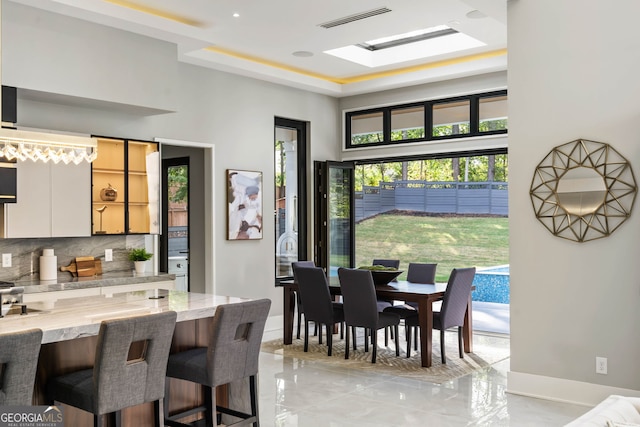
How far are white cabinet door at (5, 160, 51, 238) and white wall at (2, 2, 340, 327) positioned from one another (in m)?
0.53

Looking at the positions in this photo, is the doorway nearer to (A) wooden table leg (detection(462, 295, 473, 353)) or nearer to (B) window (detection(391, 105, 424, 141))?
(B) window (detection(391, 105, 424, 141))

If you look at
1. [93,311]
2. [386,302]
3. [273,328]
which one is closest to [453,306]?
[386,302]

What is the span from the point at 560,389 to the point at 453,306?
1.46 metres

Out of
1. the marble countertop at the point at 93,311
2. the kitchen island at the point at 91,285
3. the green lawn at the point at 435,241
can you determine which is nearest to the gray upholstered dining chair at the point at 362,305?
the kitchen island at the point at 91,285

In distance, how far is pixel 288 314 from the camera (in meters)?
7.10

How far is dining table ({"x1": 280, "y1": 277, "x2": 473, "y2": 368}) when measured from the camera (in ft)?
19.5

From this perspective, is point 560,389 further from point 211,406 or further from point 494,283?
point 494,283

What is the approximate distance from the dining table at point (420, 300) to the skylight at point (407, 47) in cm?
283

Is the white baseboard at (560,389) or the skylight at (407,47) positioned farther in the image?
the skylight at (407,47)

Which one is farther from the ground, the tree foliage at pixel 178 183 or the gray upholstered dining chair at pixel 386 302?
the tree foliage at pixel 178 183

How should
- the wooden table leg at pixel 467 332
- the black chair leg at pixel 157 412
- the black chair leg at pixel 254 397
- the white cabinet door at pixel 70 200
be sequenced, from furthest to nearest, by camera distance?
1. the wooden table leg at pixel 467 332
2. the white cabinet door at pixel 70 200
3. the black chair leg at pixel 254 397
4. the black chair leg at pixel 157 412

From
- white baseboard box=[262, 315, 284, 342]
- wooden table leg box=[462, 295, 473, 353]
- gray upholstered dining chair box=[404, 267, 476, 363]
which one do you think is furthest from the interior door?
gray upholstered dining chair box=[404, 267, 476, 363]

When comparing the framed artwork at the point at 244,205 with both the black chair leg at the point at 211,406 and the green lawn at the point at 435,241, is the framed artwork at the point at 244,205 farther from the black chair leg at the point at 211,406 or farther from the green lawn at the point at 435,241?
the black chair leg at the point at 211,406

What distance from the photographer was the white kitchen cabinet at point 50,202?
5.35 meters
